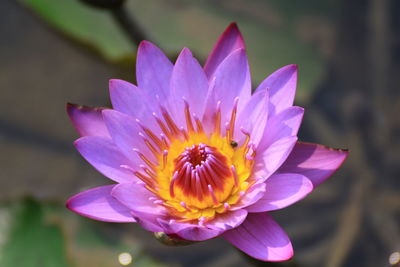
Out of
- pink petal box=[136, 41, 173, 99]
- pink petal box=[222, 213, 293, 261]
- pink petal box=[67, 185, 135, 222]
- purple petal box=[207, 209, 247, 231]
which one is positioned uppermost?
pink petal box=[136, 41, 173, 99]

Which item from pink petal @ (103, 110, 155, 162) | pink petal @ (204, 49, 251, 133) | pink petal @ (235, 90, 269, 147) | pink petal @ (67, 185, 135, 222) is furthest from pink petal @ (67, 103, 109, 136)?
pink petal @ (235, 90, 269, 147)

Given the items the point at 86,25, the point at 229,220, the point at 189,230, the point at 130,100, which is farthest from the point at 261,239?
the point at 86,25

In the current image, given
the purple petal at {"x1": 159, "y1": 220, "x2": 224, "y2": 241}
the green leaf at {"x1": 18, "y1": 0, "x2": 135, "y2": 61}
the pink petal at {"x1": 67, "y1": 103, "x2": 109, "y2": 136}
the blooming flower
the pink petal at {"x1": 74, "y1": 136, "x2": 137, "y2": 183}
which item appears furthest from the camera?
the green leaf at {"x1": 18, "y1": 0, "x2": 135, "y2": 61}

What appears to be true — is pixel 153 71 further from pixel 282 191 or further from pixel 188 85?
pixel 282 191

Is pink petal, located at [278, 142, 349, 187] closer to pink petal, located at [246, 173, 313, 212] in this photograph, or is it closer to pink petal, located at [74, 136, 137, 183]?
pink petal, located at [246, 173, 313, 212]

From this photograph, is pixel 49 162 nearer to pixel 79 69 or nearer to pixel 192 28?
pixel 79 69

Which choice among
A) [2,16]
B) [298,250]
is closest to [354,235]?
[298,250]
